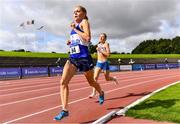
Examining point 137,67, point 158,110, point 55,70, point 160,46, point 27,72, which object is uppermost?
point 160,46

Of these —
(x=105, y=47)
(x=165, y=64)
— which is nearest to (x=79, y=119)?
(x=105, y=47)

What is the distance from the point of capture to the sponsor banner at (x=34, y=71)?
34656 millimetres

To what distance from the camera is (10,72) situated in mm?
33094

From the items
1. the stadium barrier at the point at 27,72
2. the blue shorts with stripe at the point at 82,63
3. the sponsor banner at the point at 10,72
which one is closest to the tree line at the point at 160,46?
the stadium barrier at the point at 27,72

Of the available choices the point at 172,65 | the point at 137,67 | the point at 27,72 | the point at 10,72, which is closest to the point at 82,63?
the point at 10,72

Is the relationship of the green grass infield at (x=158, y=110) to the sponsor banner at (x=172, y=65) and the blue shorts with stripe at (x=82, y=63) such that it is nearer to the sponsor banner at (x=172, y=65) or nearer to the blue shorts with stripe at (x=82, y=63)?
the blue shorts with stripe at (x=82, y=63)

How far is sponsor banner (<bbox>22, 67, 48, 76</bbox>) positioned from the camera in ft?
114

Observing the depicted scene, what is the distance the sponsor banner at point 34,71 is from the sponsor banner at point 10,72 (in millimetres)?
695

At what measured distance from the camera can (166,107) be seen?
8945 millimetres

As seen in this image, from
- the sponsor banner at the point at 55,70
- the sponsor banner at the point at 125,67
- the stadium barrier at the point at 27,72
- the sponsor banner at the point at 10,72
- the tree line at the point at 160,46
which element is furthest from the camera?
the tree line at the point at 160,46

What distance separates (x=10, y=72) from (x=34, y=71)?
10.8ft

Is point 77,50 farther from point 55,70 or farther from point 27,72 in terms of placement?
point 55,70

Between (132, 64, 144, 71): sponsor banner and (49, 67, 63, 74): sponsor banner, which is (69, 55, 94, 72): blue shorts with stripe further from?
(132, 64, 144, 71): sponsor banner

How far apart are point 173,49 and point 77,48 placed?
150 m
